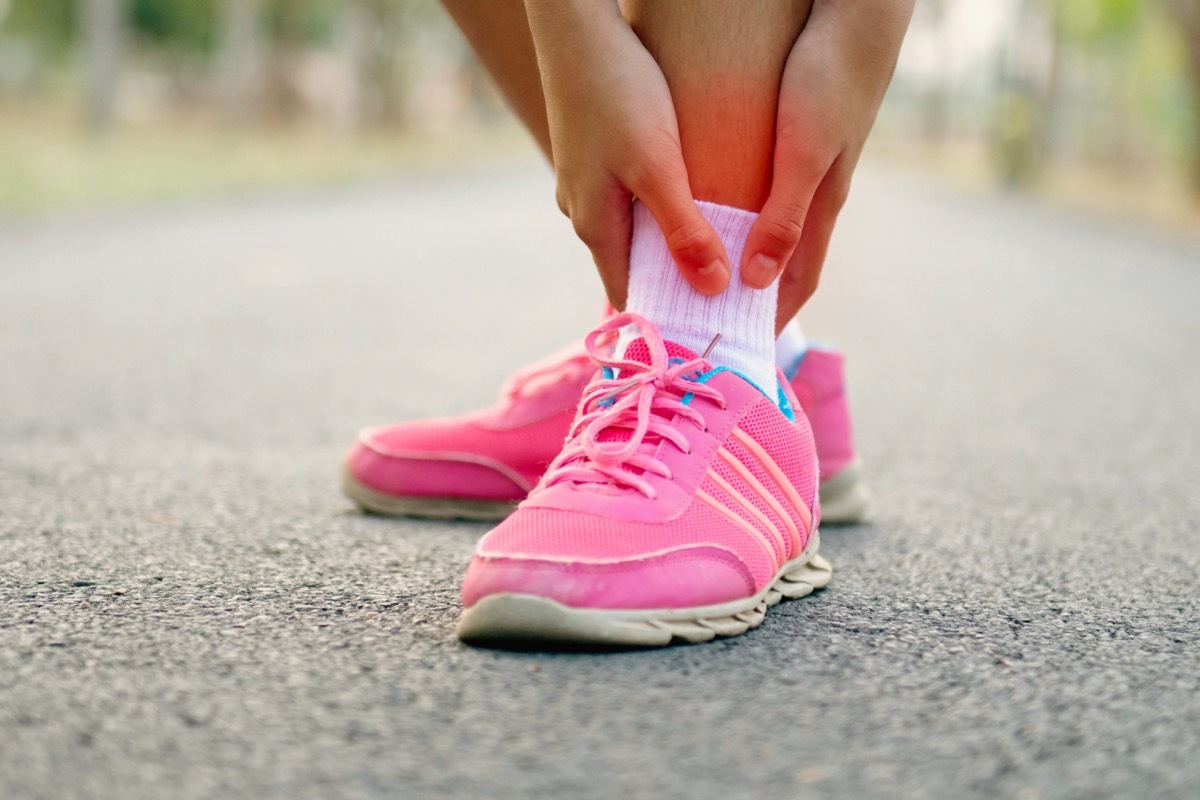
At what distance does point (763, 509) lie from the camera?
1.25 m

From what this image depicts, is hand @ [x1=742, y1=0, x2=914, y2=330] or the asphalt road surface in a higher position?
hand @ [x1=742, y1=0, x2=914, y2=330]

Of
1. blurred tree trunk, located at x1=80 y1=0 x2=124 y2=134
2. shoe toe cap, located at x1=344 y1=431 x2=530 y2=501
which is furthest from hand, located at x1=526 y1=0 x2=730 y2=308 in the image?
blurred tree trunk, located at x1=80 y1=0 x2=124 y2=134

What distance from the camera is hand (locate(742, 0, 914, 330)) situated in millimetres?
1227

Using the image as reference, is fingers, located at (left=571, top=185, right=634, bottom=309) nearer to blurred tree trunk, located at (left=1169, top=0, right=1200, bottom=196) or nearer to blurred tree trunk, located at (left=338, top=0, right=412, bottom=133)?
blurred tree trunk, located at (left=1169, top=0, right=1200, bottom=196)

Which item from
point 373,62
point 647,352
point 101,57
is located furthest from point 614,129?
point 373,62

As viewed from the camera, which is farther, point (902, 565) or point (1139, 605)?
point (902, 565)

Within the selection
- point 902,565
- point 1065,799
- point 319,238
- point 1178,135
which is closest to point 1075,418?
point 902,565

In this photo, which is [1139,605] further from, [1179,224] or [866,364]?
[1179,224]

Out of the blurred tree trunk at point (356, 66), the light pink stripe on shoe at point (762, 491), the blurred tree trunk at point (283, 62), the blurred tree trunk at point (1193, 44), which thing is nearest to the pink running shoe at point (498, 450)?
the light pink stripe on shoe at point (762, 491)

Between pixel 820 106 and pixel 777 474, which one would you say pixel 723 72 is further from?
pixel 777 474

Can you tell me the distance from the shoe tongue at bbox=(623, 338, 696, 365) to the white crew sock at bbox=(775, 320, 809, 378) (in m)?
0.35

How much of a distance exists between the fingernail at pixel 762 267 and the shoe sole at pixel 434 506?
515 mm

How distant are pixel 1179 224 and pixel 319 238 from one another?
741 cm

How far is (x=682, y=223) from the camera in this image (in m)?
1.21
